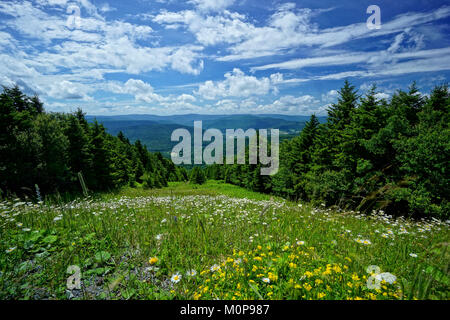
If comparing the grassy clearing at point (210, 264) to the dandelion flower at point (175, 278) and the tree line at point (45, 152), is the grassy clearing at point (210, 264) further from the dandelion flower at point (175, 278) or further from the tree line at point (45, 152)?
the tree line at point (45, 152)

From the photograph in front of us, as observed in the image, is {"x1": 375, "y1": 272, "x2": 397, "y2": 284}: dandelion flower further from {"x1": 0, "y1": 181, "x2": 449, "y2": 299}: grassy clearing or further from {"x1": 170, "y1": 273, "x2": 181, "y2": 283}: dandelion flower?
{"x1": 170, "y1": 273, "x2": 181, "y2": 283}: dandelion flower

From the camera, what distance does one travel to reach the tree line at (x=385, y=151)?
1336cm

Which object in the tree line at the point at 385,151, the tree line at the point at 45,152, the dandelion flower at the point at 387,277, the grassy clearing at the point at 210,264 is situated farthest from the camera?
the tree line at the point at 45,152

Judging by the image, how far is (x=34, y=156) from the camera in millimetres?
19547

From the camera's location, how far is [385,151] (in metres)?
17.2

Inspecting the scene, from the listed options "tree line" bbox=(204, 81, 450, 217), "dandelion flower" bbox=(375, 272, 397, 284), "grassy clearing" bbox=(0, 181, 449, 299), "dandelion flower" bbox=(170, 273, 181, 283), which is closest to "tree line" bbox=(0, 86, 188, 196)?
"grassy clearing" bbox=(0, 181, 449, 299)

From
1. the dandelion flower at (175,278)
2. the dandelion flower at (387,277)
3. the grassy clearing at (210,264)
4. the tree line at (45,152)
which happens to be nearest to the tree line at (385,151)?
the grassy clearing at (210,264)

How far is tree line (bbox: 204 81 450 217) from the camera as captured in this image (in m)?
13.4

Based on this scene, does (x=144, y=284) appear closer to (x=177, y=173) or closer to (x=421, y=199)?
(x=421, y=199)

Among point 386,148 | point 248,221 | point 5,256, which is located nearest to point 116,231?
point 5,256

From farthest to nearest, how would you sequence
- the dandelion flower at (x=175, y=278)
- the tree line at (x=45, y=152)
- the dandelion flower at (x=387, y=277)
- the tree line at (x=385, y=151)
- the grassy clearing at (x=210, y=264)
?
the tree line at (x=45, y=152), the tree line at (x=385, y=151), the dandelion flower at (x=175, y=278), the grassy clearing at (x=210, y=264), the dandelion flower at (x=387, y=277)

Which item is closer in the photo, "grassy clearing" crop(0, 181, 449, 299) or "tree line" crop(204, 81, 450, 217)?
"grassy clearing" crop(0, 181, 449, 299)

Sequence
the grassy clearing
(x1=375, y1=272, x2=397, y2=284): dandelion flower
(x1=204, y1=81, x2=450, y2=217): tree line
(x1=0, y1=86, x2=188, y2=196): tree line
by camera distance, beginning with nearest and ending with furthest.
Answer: (x1=375, y1=272, x2=397, y2=284): dandelion flower → the grassy clearing → (x1=204, y1=81, x2=450, y2=217): tree line → (x1=0, y1=86, x2=188, y2=196): tree line
